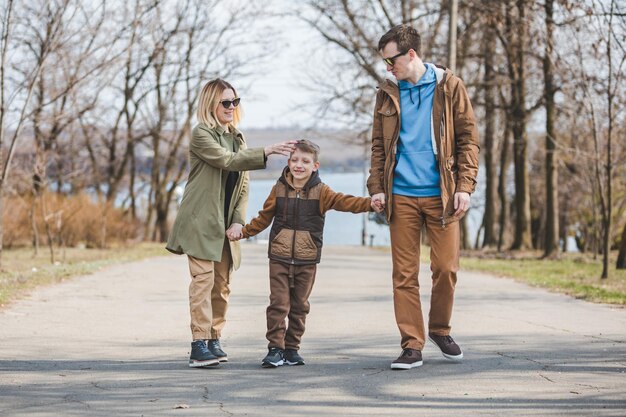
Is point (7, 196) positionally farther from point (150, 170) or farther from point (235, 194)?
point (235, 194)

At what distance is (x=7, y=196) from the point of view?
92.9ft

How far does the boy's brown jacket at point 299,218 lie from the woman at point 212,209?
263mm

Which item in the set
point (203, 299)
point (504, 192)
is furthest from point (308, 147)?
point (504, 192)

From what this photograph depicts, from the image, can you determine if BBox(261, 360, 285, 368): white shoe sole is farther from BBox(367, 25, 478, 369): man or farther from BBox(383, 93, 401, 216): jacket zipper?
BBox(383, 93, 401, 216): jacket zipper

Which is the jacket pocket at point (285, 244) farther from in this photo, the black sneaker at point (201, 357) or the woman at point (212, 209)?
the black sneaker at point (201, 357)

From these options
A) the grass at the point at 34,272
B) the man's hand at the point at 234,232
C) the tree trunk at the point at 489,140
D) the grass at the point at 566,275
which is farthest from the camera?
the tree trunk at the point at 489,140

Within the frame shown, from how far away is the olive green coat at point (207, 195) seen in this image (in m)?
7.05

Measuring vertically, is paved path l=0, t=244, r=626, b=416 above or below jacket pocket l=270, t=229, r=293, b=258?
below

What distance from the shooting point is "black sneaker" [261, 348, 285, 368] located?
22.5 feet

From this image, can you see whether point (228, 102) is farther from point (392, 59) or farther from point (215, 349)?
point (215, 349)

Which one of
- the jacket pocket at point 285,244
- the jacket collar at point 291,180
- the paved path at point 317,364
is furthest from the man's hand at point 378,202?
the paved path at point 317,364

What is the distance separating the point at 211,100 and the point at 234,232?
2.95 ft

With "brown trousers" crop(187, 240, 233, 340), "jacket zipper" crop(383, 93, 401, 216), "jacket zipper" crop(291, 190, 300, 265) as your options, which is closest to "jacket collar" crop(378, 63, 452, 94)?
"jacket zipper" crop(383, 93, 401, 216)

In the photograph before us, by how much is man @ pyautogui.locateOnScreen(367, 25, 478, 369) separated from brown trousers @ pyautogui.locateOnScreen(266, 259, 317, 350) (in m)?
0.60
